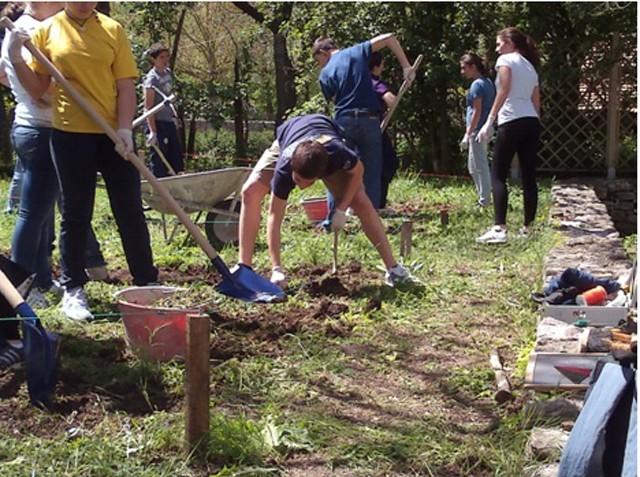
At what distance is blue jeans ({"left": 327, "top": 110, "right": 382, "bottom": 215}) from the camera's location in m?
7.02

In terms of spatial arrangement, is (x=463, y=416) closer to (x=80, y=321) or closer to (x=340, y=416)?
(x=340, y=416)

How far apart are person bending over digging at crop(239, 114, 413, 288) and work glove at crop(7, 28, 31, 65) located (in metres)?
1.35

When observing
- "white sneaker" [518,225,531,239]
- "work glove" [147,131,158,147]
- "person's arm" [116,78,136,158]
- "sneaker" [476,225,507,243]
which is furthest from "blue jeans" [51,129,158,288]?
"work glove" [147,131,158,147]

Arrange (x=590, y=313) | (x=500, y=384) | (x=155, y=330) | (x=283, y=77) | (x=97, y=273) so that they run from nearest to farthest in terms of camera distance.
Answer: (x=500, y=384) → (x=155, y=330) → (x=590, y=313) → (x=97, y=273) → (x=283, y=77)

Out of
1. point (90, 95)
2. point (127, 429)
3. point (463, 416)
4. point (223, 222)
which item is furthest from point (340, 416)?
point (223, 222)

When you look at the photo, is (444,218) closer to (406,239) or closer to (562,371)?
(406,239)

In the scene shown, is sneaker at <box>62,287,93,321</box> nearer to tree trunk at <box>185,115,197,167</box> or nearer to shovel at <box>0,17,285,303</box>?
shovel at <box>0,17,285,303</box>

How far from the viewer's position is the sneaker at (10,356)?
3.71 metres

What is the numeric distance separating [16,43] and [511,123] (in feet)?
12.4

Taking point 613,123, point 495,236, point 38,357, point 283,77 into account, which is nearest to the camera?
point 38,357

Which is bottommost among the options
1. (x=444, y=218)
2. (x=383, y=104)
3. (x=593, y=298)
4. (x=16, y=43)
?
(x=444, y=218)

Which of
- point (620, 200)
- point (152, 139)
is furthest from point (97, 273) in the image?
point (620, 200)

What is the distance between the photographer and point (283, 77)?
16344mm

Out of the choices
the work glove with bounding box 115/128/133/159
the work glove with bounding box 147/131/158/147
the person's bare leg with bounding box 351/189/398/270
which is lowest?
the person's bare leg with bounding box 351/189/398/270
